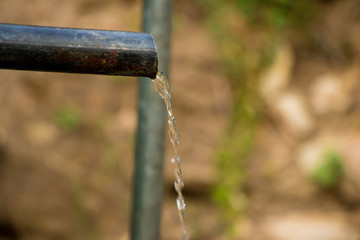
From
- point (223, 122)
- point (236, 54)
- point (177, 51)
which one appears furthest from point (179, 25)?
point (223, 122)

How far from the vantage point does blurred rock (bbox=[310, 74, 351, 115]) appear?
315cm

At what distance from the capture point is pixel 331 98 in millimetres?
3152

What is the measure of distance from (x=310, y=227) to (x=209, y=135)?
30.6 inches

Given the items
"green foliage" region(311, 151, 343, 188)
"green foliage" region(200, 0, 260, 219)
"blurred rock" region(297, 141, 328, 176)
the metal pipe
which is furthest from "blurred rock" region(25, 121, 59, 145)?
the metal pipe

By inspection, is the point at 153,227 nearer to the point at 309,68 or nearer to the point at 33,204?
the point at 33,204

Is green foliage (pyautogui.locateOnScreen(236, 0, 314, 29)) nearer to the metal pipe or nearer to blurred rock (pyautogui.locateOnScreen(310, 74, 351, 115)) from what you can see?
blurred rock (pyautogui.locateOnScreen(310, 74, 351, 115))

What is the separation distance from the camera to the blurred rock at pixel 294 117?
3105mm

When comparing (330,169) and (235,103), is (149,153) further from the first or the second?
(330,169)

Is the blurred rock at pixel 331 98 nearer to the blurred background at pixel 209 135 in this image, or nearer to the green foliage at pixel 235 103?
the blurred background at pixel 209 135

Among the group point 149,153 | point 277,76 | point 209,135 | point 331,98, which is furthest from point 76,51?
point 331,98

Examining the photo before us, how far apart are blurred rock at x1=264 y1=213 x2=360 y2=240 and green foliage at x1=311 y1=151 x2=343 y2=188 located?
0.21 metres

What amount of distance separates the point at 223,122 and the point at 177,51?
1.64 feet

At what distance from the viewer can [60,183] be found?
3.03 metres

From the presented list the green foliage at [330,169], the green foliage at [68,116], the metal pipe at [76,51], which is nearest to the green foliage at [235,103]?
the green foliage at [330,169]
